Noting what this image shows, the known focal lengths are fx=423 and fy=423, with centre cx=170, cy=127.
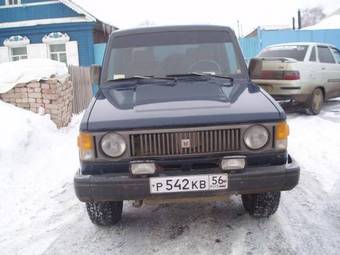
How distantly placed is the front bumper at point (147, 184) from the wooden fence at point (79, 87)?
794 cm

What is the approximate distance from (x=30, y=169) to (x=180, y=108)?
357 centimetres

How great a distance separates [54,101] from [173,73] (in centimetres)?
505

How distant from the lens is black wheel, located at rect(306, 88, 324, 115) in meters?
10.0

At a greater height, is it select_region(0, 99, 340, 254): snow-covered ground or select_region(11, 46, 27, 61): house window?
select_region(11, 46, 27, 61): house window

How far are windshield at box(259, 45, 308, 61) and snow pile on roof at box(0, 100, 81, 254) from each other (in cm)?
525

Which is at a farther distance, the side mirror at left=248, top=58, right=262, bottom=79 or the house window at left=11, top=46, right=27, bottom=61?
the house window at left=11, top=46, right=27, bottom=61

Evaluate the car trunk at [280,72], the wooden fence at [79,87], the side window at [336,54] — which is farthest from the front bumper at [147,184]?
the side window at [336,54]

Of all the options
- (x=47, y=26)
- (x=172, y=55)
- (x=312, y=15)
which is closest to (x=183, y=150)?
(x=172, y=55)

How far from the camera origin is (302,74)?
31.9 feet

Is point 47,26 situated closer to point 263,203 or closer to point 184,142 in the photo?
point 263,203

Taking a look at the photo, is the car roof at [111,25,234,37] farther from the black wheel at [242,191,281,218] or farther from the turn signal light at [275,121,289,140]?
the black wheel at [242,191,281,218]

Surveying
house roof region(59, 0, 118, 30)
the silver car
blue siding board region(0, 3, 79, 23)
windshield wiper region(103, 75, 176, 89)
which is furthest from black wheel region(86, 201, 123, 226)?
blue siding board region(0, 3, 79, 23)

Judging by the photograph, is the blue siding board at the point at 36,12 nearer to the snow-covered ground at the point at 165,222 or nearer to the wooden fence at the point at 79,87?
the wooden fence at the point at 79,87

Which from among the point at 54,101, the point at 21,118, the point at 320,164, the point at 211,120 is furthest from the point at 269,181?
the point at 54,101
